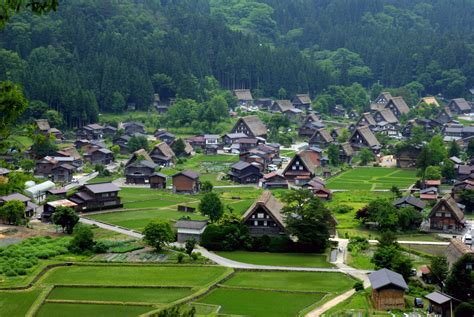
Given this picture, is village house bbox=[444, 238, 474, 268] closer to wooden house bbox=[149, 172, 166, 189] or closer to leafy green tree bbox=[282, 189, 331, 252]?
leafy green tree bbox=[282, 189, 331, 252]

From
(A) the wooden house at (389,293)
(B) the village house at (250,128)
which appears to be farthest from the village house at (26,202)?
(B) the village house at (250,128)

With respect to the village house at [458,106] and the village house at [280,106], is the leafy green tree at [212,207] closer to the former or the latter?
the village house at [280,106]

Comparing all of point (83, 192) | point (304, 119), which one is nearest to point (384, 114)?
point (304, 119)

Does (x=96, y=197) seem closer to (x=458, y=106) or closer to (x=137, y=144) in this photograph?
(x=137, y=144)

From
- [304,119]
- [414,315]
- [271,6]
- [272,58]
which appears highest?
[271,6]

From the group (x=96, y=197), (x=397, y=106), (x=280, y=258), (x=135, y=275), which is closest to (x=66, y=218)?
(x=96, y=197)

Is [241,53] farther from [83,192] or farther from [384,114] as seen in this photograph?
[83,192]
